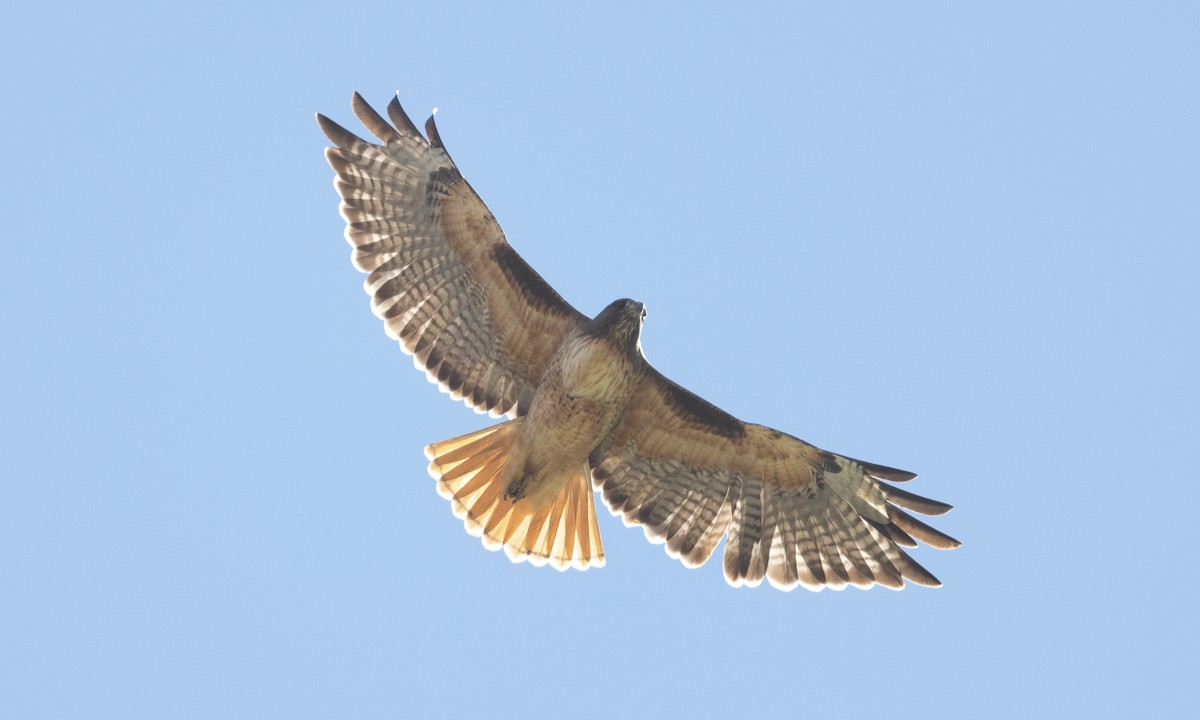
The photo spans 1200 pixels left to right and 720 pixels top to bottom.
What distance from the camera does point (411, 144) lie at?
1238 centimetres

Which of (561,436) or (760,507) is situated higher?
(760,507)

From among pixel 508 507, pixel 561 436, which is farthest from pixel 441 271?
pixel 508 507

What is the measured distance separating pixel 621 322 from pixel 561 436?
103 centimetres

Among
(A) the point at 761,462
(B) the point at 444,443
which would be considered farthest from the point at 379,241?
(A) the point at 761,462

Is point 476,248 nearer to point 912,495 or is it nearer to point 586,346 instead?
point 586,346

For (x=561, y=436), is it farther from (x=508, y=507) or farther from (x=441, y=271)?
(x=441, y=271)

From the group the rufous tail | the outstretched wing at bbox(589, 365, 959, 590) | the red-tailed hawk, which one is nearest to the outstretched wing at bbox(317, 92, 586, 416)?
the red-tailed hawk

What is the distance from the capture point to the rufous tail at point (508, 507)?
12.5 meters

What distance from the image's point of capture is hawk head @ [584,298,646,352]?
1177 cm

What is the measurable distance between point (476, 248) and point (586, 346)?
127 centimetres

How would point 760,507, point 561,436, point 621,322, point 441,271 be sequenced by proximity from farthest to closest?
point 760,507
point 441,271
point 561,436
point 621,322

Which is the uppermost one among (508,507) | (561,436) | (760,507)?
(760,507)

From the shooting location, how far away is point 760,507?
42.7 feet

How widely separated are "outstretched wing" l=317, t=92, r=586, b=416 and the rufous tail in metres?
0.35
